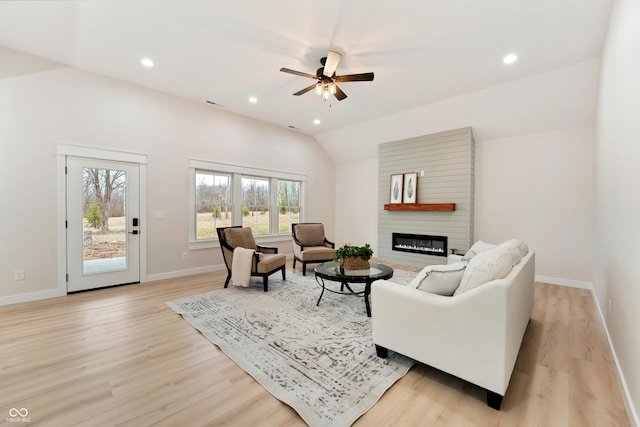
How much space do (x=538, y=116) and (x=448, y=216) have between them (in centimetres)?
215

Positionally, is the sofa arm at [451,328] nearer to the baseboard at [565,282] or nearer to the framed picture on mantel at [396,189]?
the baseboard at [565,282]

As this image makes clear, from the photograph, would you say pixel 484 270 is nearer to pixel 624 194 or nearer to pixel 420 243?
pixel 624 194

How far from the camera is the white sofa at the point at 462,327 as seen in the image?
1566mm

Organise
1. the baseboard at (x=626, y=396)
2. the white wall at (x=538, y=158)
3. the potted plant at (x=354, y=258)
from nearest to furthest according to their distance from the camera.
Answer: the baseboard at (x=626, y=396), the potted plant at (x=354, y=258), the white wall at (x=538, y=158)

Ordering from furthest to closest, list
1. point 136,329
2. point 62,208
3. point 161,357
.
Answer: point 62,208
point 136,329
point 161,357

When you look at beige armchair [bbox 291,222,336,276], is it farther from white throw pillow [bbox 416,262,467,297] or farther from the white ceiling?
white throw pillow [bbox 416,262,467,297]

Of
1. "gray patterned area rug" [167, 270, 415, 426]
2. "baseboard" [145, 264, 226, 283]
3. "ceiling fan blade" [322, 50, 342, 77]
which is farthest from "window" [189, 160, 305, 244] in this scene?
"ceiling fan blade" [322, 50, 342, 77]

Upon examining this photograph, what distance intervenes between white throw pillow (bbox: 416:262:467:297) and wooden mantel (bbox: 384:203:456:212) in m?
3.46

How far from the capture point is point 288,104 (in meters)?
5.00

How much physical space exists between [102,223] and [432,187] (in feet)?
19.3

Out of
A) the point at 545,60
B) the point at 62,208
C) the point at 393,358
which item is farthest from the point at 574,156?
the point at 62,208

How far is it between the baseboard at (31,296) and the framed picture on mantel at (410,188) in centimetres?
605

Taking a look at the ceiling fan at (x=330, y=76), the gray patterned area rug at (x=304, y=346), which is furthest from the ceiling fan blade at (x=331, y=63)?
the gray patterned area rug at (x=304, y=346)

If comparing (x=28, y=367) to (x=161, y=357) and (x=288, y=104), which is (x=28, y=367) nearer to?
(x=161, y=357)
